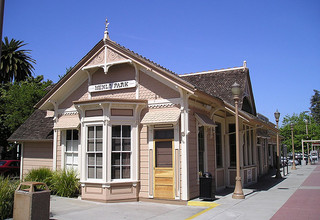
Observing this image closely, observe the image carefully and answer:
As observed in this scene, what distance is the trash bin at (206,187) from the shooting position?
10.7 meters

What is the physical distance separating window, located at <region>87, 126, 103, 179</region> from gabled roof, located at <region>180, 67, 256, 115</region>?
739 cm

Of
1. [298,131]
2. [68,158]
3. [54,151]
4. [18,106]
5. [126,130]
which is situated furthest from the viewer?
[298,131]

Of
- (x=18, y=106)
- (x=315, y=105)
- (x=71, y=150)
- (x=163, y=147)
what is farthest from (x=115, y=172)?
(x=315, y=105)

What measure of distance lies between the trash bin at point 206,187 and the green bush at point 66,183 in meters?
4.98

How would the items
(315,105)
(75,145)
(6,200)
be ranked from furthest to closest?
1. (315,105)
2. (75,145)
3. (6,200)

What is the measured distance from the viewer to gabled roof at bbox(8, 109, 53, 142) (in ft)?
50.1

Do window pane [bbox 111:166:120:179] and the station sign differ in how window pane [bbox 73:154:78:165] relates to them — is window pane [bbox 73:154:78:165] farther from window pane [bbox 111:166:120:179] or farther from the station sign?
the station sign

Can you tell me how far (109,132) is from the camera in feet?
37.1

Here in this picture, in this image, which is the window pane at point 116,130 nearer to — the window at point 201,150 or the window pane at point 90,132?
the window pane at point 90,132

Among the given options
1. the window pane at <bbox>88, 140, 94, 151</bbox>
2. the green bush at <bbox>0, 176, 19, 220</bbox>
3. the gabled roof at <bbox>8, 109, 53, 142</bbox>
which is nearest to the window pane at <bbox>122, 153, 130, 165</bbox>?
the window pane at <bbox>88, 140, 94, 151</bbox>

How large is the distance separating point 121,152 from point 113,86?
2.78 meters

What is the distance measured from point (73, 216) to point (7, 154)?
2576cm

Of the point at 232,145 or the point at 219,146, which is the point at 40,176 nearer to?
the point at 219,146

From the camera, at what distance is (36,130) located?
1599cm
